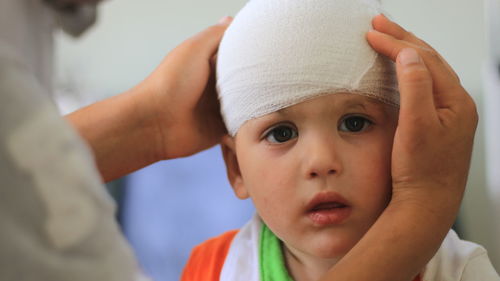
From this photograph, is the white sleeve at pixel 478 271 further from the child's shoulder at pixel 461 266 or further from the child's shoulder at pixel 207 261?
the child's shoulder at pixel 207 261

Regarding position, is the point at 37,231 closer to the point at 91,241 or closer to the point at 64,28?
the point at 91,241

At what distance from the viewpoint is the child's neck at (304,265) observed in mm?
924

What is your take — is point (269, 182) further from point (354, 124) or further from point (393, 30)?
point (393, 30)

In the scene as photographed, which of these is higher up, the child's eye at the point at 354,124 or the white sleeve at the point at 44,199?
the white sleeve at the point at 44,199

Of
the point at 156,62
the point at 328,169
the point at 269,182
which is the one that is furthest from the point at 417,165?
the point at 156,62

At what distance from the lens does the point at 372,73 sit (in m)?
0.82

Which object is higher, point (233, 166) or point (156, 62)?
point (156, 62)

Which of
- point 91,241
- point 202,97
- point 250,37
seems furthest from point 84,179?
point 202,97

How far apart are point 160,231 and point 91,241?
1.43 m

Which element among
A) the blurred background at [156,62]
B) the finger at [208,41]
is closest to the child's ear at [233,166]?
Result: the finger at [208,41]

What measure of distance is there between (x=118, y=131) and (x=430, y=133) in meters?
0.51

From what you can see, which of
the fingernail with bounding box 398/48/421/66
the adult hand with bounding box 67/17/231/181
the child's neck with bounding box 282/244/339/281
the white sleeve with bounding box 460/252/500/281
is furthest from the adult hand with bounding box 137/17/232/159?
the white sleeve with bounding box 460/252/500/281

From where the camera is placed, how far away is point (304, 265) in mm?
957

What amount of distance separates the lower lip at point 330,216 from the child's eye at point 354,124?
111 millimetres
